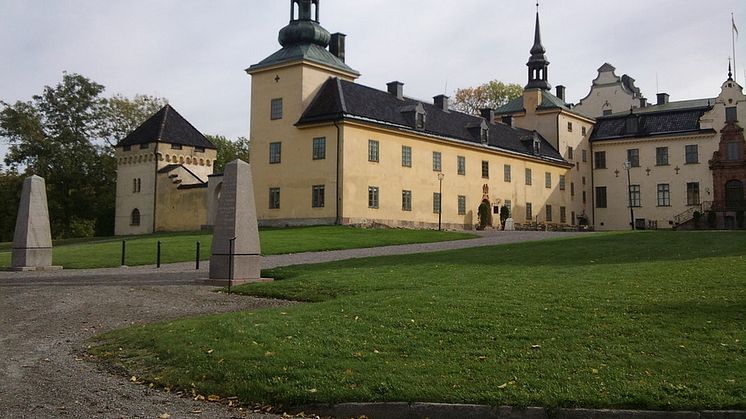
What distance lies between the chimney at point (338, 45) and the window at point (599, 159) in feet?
85.9

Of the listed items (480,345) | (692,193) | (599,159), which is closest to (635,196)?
(692,193)

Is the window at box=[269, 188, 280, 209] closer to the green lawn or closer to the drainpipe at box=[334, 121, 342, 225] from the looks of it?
the drainpipe at box=[334, 121, 342, 225]

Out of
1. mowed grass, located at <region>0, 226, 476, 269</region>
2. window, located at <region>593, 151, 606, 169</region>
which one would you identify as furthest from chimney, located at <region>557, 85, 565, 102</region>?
mowed grass, located at <region>0, 226, 476, 269</region>

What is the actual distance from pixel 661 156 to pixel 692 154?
7.68ft

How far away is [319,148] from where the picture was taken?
42312mm

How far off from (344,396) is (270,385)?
0.94 metres

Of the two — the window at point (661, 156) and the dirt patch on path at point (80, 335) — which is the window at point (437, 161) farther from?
the dirt patch on path at point (80, 335)

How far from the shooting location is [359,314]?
11148 mm

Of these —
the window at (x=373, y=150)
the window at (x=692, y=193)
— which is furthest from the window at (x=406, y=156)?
the window at (x=692, y=193)

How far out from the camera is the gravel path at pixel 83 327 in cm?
761

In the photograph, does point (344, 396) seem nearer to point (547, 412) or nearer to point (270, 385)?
point (270, 385)

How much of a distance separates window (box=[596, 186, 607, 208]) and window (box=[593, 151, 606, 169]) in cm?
182

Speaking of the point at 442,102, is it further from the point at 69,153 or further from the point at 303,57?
the point at 69,153

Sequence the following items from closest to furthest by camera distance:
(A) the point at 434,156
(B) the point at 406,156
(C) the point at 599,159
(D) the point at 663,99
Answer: (B) the point at 406,156 → (A) the point at 434,156 → (C) the point at 599,159 → (D) the point at 663,99
